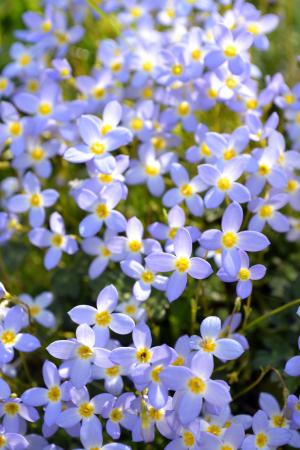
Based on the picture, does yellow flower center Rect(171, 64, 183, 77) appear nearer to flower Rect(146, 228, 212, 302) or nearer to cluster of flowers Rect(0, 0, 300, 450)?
cluster of flowers Rect(0, 0, 300, 450)

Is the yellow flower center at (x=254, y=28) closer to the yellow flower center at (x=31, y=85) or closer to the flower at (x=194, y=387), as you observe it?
the yellow flower center at (x=31, y=85)

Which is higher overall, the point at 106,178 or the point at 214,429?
the point at 106,178

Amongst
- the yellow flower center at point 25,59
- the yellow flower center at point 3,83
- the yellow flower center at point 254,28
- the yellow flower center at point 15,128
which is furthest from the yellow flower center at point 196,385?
the yellow flower center at point 25,59

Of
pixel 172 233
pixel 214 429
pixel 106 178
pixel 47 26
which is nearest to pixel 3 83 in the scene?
pixel 47 26

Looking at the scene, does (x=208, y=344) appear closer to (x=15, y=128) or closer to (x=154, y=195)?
(x=154, y=195)

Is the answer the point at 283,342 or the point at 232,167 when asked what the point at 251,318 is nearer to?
the point at 283,342

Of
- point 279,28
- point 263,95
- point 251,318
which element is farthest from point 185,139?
point 279,28
